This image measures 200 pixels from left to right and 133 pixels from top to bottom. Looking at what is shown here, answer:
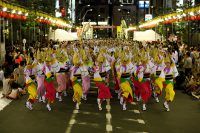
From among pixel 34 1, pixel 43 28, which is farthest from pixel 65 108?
pixel 43 28

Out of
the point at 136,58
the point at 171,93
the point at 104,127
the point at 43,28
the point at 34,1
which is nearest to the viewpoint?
the point at 104,127

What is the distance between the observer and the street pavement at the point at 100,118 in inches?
455

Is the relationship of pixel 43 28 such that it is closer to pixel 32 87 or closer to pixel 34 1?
pixel 34 1

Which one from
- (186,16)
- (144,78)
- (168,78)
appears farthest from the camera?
(186,16)

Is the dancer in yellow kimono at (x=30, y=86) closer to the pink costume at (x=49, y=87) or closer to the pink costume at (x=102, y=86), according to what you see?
the pink costume at (x=49, y=87)

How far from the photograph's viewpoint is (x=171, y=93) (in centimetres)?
1441

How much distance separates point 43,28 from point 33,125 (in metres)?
38.8

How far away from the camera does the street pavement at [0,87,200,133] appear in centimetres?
1156

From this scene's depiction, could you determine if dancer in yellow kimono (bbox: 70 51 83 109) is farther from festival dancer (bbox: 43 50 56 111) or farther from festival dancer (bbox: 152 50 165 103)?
festival dancer (bbox: 152 50 165 103)

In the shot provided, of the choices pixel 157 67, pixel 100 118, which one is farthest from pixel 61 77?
pixel 100 118

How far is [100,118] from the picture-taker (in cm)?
1323

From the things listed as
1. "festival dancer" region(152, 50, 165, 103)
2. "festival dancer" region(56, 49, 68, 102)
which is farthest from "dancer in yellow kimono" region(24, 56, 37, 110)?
"festival dancer" region(152, 50, 165, 103)

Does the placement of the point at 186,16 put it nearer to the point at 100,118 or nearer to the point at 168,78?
the point at 168,78

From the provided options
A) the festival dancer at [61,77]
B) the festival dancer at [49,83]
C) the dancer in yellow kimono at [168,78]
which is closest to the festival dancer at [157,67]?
the dancer in yellow kimono at [168,78]
